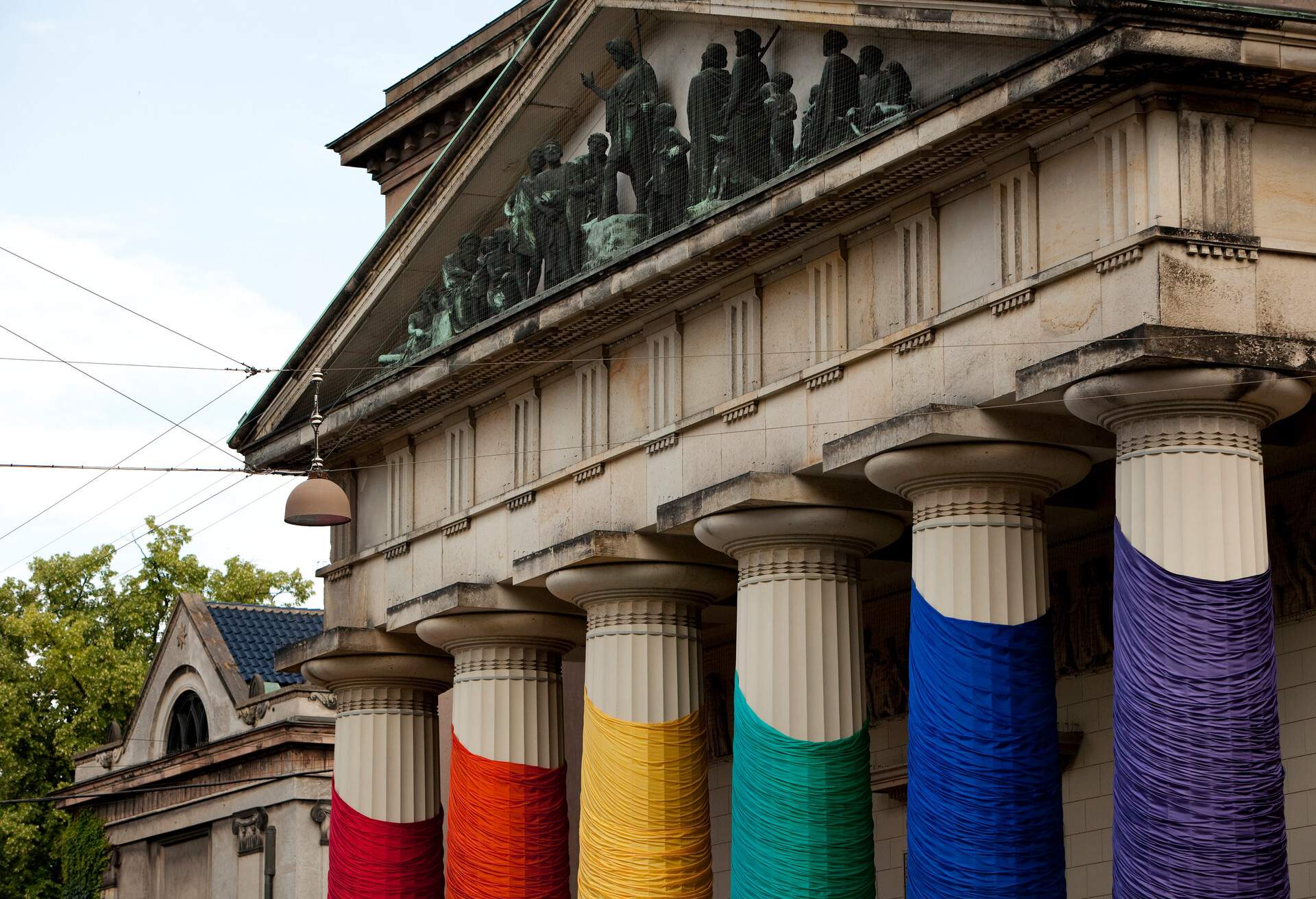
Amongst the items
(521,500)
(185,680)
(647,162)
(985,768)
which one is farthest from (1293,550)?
(185,680)

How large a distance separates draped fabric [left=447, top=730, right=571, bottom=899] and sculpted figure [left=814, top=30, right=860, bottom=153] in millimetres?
10162

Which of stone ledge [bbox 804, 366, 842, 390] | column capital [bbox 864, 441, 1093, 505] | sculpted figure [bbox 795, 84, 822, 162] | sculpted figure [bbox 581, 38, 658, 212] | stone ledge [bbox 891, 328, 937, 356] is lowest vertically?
column capital [bbox 864, 441, 1093, 505]

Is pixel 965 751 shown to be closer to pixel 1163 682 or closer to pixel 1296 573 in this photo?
pixel 1163 682

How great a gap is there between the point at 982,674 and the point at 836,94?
6783 millimetres

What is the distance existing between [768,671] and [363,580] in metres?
10.5

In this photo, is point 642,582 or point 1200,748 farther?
point 642,582

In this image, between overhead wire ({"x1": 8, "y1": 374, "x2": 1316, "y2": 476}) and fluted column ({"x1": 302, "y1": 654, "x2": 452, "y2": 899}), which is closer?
overhead wire ({"x1": 8, "y1": 374, "x2": 1316, "y2": 476})

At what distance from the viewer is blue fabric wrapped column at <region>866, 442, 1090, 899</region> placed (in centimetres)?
2456

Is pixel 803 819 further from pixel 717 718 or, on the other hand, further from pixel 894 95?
pixel 717 718

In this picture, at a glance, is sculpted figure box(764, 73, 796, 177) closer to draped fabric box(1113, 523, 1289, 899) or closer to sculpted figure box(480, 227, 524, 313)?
sculpted figure box(480, 227, 524, 313)

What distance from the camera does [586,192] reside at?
31.6m

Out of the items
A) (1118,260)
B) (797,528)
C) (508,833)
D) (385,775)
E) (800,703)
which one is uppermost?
(1118,260)

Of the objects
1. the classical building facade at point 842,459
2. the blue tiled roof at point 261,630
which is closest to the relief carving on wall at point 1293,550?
the classical building facade at point 842,459

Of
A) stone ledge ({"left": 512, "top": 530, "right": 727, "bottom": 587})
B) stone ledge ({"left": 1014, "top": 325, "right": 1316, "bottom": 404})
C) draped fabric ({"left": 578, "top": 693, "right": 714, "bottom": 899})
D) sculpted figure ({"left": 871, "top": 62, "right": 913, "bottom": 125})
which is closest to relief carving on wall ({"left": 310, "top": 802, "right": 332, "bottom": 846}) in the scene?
draped fabric ({"left": 578, "top": 693, "right": 714, "bottom": 899})
